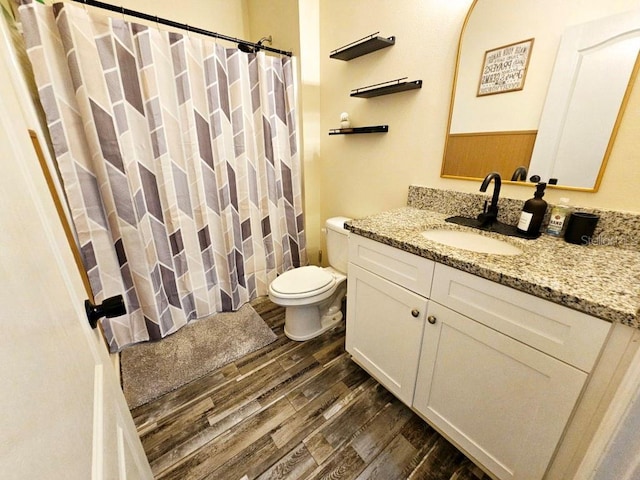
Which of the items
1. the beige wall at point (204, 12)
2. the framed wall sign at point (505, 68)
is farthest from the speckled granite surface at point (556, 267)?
the beige wall at point (204, 12)

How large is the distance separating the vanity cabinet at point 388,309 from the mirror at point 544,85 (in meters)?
0.64

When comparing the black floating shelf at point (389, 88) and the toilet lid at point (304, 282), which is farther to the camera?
the toilet lid at point (304, 282)

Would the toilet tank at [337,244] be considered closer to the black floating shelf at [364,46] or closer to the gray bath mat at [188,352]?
the gray bath mat at [188,352]

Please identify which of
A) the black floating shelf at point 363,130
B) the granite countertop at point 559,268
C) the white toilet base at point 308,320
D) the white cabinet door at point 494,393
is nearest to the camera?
the granite countertop at point 559,268

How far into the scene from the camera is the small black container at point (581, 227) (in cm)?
98

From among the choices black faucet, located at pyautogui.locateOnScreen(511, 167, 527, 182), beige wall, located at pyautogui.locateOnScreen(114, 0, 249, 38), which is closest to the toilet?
black faucet, located at pyautogui.locateOnScreen(511, 167, 527, 182)

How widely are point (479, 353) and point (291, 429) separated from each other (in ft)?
2.98

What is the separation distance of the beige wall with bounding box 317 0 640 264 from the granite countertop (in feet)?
0.81

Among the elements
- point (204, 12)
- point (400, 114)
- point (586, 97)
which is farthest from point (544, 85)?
point (204, 12)

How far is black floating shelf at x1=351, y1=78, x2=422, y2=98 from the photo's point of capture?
140 cm

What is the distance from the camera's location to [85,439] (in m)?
0.36

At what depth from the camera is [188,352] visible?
5.50 feet

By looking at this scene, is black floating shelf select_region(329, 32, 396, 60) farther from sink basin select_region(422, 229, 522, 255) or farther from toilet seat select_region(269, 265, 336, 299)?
toilet seat select_region(269, 265, 336, 299)

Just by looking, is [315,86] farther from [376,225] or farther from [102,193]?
[102,193]
